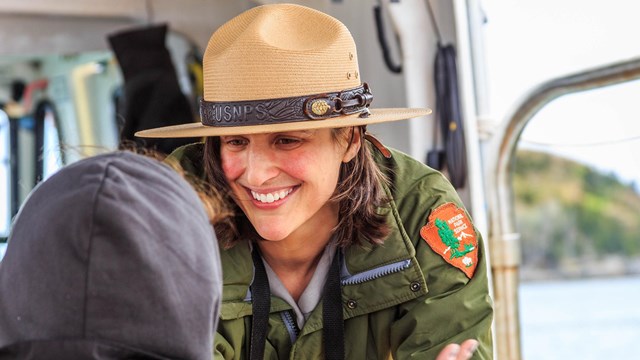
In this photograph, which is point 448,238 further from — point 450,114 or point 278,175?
point 450,114

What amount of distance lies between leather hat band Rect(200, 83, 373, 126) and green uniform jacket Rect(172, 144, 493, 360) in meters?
0.24

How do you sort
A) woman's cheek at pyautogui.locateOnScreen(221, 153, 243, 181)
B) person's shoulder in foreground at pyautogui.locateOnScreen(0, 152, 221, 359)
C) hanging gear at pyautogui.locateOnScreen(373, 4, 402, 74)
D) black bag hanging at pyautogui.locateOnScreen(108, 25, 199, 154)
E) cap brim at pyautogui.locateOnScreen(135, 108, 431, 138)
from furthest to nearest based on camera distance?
black bag hanging at pyautogui.locateOnScreen(108, 25, 199, 154) → hanging gear at pyautogui.locateOnScreen(373, 4, 402, 74) → woman's cheek at pyautogui.locateOnScreen(221, 153, 243, 181) → cap brim at pyautogui.locateOnScreen(135, 108, 431, 138) → person's shoulder in foreground at pyautogui.locateOnScreen(0, 152, 221, 359)

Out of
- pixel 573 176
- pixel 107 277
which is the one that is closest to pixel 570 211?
pixel 573 176

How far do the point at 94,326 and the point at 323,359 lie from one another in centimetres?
154

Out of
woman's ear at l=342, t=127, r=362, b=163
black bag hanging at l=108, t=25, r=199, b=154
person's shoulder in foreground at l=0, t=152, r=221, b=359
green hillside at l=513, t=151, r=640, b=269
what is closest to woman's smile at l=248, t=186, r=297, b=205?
woman's ear at l=342, t=127, r=362, b=163

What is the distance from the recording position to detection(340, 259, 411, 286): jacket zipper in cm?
240

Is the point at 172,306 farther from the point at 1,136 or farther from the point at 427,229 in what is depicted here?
the point at 1,136

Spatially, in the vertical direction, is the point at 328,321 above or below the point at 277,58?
below

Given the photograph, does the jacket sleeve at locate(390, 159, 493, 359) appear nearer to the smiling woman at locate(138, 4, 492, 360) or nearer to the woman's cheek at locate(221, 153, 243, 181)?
the smiling woman at locate(138, 4, 492, 360)

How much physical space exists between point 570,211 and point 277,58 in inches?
1108

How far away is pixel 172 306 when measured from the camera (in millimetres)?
979

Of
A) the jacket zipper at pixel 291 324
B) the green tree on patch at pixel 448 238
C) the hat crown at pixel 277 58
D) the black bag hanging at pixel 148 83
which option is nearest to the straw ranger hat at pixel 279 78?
the hat crown at pixel 277 58

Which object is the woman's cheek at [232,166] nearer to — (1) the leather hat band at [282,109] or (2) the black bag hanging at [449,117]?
(1) the leather hat band at [282,109]

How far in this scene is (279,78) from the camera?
7.24 ft
